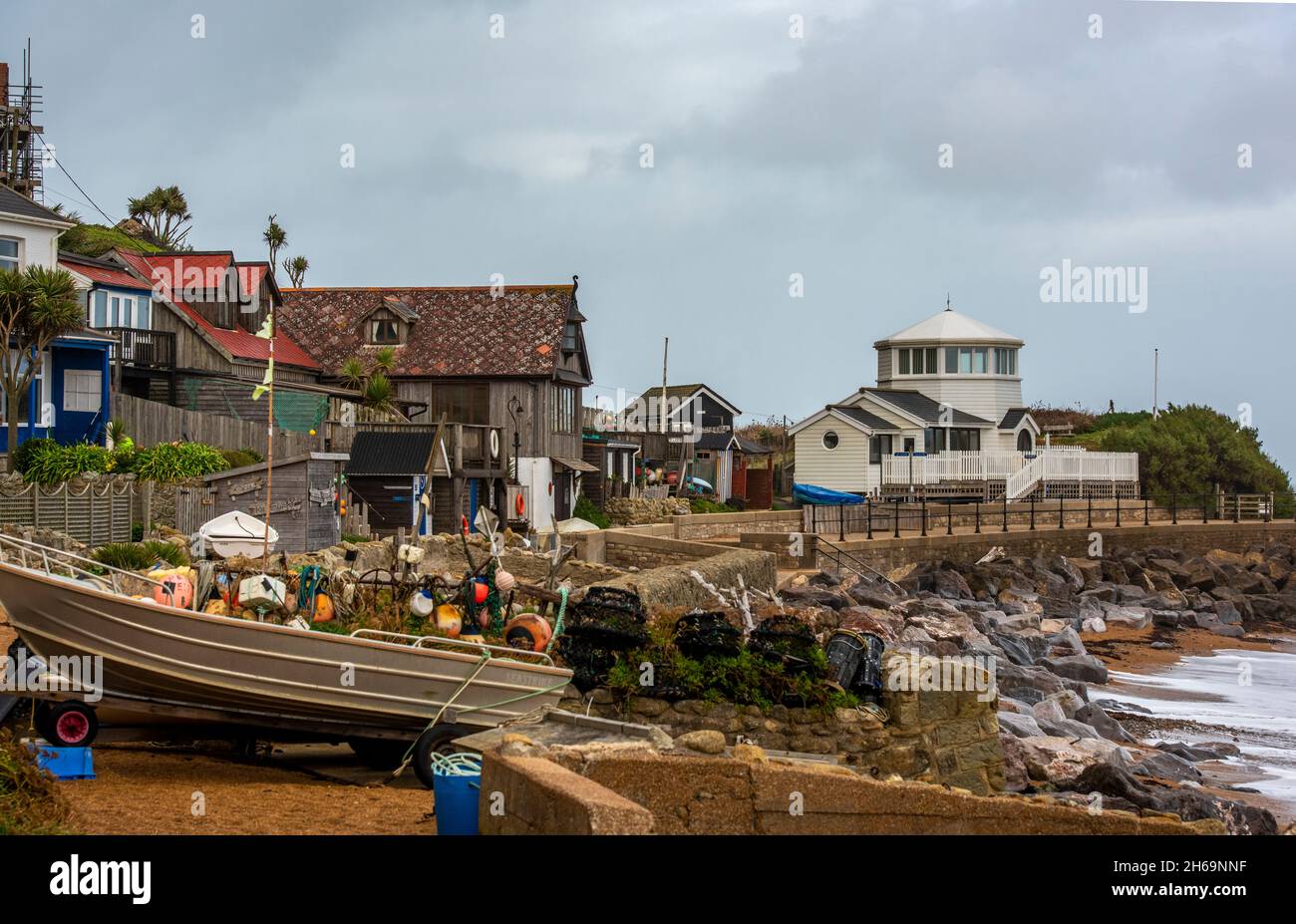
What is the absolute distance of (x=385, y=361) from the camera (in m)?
43.4

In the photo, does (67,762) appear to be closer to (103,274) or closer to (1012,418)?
(103,274)

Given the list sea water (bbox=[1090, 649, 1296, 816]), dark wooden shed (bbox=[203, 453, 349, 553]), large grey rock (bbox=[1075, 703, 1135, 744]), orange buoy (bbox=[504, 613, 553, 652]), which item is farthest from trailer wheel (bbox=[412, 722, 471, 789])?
dark wooden shed (bbox=[203, 453, 349, 553])

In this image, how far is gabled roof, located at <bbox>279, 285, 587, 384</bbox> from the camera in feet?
145

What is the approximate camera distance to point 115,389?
35.7 m

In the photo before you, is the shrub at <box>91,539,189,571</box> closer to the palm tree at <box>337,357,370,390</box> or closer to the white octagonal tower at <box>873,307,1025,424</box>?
the palm tree at <box>337,357,370,390</box>

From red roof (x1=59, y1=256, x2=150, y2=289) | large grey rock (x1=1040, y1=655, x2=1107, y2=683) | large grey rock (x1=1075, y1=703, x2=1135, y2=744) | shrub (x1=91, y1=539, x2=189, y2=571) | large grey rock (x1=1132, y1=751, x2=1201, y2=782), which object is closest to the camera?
large grey rock (x1=1132, y1=751, x2=1201, y2=782)

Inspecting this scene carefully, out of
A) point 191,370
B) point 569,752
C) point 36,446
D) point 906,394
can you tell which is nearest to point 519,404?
point 191,370

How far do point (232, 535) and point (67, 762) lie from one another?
38.7 ft

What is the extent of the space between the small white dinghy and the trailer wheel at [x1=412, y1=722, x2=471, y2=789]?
11080 millimetres

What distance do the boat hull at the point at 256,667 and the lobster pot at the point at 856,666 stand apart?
252cm

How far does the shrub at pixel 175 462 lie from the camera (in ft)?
94.7

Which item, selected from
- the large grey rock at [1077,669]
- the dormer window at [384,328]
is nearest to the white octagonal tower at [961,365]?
the dormer window at [384,328]

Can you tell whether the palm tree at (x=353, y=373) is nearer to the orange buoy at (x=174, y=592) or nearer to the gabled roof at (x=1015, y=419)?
the gabled roof at (x=1015, y=419)

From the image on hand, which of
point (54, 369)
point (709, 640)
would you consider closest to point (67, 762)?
point (709, 640)
